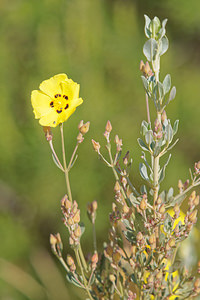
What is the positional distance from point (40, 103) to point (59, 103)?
2cm

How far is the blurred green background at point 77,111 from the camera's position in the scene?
1.25 m

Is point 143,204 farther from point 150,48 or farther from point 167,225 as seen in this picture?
point 150,48

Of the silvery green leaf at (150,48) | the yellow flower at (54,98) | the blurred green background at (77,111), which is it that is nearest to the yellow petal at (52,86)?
the yellow flower at (54,98)

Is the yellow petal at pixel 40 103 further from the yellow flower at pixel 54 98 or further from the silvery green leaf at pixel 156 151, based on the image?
the silvery green leaf at pixel 156 151

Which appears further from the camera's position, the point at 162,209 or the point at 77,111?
the point at 77,111

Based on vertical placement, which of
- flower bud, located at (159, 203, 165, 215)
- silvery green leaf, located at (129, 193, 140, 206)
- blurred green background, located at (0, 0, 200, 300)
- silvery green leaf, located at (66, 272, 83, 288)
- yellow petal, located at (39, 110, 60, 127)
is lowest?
flower bud, located at (159, 203, 165, 215)

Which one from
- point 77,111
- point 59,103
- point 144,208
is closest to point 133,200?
point 144,208

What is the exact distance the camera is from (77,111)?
1250mm

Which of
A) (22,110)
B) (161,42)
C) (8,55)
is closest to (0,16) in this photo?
(8,55)

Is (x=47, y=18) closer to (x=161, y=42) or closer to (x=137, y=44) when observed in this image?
(x=137, y=44)

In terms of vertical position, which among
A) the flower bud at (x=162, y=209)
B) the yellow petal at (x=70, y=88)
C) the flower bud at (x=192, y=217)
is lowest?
the flower bud at (x=192, y=217)

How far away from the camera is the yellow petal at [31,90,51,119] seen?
1.66 ft

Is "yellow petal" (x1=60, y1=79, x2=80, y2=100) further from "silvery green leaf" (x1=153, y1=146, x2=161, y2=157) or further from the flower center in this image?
"silvery green leaf" (x1=153, y1=146, x2=161, y2=157)

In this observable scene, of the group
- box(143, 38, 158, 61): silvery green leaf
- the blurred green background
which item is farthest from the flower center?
the blurred green background
